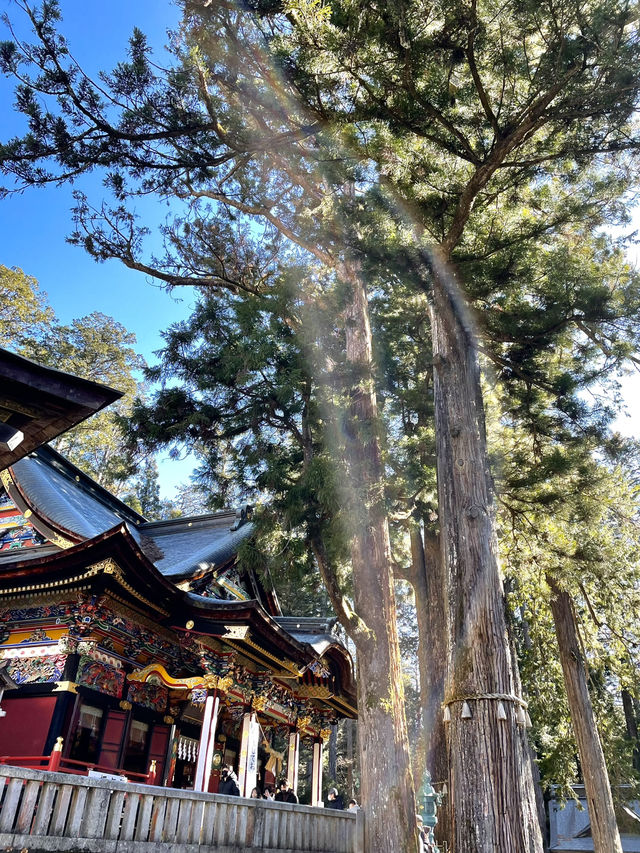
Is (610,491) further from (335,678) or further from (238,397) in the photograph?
(335,678)

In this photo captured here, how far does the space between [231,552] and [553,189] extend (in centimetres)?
783

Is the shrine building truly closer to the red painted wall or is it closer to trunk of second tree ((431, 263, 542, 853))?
the red painted wall

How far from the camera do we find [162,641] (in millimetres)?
9039

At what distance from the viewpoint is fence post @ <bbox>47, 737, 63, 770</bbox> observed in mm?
6863

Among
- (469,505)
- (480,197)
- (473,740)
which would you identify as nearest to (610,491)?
(469,505)

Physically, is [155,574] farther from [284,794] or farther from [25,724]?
[284,794]

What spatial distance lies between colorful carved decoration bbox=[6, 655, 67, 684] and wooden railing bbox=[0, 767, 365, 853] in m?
2.80

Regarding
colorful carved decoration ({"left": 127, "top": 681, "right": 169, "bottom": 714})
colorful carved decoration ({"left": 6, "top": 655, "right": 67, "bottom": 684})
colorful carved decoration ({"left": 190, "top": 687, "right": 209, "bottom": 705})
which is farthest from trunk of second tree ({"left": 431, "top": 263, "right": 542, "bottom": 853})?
colorful carved decoration ({"left": 127, "top": 681, "right": 169, "bottom": 714})

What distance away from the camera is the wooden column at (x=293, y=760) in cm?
1147

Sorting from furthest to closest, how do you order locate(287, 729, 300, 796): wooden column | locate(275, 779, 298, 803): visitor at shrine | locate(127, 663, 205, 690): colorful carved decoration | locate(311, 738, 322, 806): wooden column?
locate(311, 738, 322, 806): wooden column < locate(287, 729, 300, 796): wooden column < locate(275, 779, 298, 803): visitor at shrine < locate(127, 663, 205, 690): colorful carved decoration

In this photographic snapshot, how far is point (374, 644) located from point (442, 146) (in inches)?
226

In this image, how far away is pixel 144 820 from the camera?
5.33m

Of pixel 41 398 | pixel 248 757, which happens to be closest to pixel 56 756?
pixel 248 757

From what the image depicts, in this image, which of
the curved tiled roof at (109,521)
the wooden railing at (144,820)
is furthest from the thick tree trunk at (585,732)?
the curved tiled roof at (109,521)
